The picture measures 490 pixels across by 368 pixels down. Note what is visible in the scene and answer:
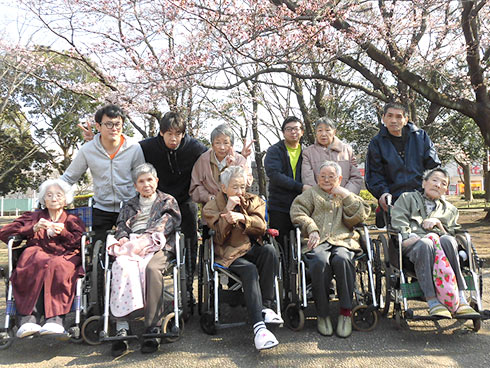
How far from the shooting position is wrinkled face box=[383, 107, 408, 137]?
3.17m

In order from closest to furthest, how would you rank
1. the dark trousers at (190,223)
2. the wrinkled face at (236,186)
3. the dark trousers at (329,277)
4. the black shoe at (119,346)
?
the black shoe at (119,346), the dark trousers at (329,277), the wrinkled face at (236,186), the dark trousers at (190,223)

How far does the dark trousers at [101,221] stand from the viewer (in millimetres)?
3109

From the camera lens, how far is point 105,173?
3.09 m

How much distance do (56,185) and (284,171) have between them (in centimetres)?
186

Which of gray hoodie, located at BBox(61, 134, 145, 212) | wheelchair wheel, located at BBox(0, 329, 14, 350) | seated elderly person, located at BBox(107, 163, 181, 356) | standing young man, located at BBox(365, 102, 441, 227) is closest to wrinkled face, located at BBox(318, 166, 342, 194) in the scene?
standing young man, located at BBox(365, 102, 441, 227)

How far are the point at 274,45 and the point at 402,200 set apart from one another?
4613 millimetres

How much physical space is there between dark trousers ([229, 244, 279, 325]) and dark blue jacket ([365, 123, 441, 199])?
3.76ft

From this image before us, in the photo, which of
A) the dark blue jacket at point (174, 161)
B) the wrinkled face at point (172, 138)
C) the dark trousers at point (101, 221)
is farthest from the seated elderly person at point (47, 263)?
the wrinkled face at point (172, 138)

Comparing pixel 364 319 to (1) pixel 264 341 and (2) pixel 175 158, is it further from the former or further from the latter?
(2) pixel 175 158

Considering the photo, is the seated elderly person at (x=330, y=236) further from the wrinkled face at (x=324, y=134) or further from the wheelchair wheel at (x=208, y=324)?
the wheelchair wheel at (x=208, y=324)

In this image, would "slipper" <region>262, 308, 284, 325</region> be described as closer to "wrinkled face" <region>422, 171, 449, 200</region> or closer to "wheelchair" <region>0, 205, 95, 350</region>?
"wheelchair" <region>0, 205, 95, 350</region>

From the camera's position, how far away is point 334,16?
5.86 meters

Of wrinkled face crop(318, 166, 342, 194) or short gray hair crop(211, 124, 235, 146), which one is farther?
short gray hair crop(211, 124, 235, 146)

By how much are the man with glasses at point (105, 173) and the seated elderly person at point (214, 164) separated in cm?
54
